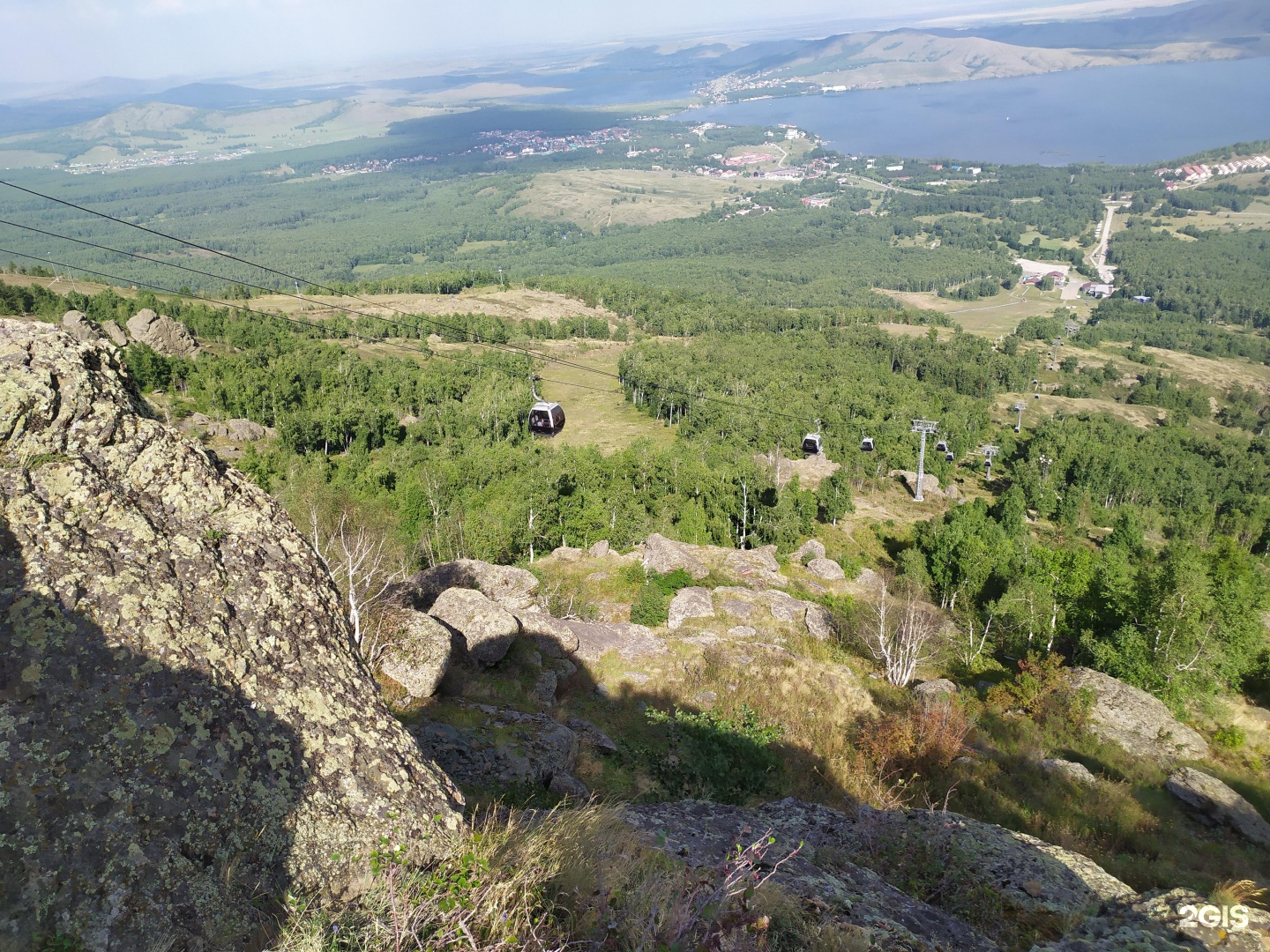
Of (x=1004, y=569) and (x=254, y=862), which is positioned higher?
(x=254, y=862)

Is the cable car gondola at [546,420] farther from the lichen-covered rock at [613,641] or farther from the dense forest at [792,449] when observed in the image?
the lichen-covered rock at [613,641]

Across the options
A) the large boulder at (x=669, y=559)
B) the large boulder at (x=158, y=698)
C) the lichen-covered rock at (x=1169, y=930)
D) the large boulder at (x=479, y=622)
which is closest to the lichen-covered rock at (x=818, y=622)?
the large boulder at (x=669, y=559)

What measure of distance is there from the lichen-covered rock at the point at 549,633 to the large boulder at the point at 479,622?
52.3 inches

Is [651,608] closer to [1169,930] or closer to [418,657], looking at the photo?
[418,657]

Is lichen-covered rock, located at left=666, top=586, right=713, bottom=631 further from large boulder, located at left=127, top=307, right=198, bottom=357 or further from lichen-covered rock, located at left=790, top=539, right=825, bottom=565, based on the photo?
large boulder, located at left=127, top=307, right=198, bottom=357

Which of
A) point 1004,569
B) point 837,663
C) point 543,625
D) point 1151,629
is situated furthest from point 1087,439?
point 543,625

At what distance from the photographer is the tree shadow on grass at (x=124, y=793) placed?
3363 mm

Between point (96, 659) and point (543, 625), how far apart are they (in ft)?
50.4

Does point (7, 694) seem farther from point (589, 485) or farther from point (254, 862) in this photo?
point (589, 485)

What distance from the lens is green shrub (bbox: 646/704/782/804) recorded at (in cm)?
1246

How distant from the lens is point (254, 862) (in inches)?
157

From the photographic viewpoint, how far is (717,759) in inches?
516

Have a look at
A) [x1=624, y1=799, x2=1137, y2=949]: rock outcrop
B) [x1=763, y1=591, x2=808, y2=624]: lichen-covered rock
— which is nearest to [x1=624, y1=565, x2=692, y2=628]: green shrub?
[x1=763, y1=591, x2=808, y2=624]: lichen-covered rock

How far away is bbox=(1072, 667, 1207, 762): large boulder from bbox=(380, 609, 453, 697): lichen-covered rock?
18948 millimetres
